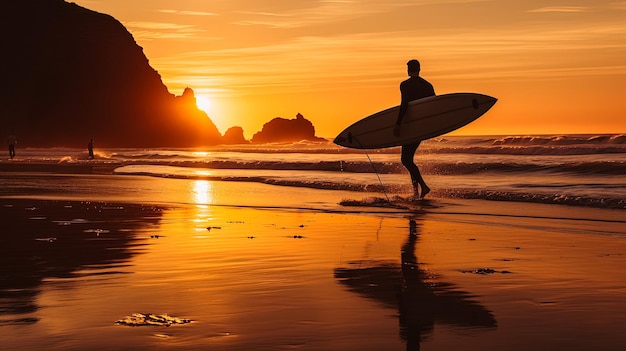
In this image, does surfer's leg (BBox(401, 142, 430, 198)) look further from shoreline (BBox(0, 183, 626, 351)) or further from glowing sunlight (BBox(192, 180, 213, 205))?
glowing sunlight (BBox(192, 180, 213, 205))

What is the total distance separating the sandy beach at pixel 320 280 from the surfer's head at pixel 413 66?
3.26m

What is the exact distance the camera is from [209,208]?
54.5 ft

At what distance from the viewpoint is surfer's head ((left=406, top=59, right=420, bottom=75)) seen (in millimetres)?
16641

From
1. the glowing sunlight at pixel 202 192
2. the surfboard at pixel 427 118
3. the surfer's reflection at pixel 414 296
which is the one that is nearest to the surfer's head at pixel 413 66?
the surfboard at pixel 427 118

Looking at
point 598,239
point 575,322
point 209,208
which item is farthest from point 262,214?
point 575,322

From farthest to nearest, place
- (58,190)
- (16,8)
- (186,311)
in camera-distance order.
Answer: (16,8) → (58,190) → (186,311)

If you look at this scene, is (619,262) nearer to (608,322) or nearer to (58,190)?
(608,322)

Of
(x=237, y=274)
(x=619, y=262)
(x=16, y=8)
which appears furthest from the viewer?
(x=16, y=8)

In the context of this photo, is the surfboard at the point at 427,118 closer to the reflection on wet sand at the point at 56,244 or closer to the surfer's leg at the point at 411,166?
the surfer's leg at the point at 411,166

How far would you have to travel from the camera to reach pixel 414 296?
685 centimetres

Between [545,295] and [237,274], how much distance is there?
2.79 m

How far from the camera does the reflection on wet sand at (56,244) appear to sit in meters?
7.17

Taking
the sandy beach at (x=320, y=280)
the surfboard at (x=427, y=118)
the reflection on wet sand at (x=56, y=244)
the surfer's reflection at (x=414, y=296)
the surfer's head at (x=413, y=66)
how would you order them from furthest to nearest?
the surfboard at (x=427, y=118)
the surfer's head at (x=413, y=66)
the reflection on wet sand at (x=56, y=244)
the surfer's reflection at (x=414, y=296)
the sandy beach at (x=320, y=280)

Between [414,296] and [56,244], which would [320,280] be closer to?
[414,296]
